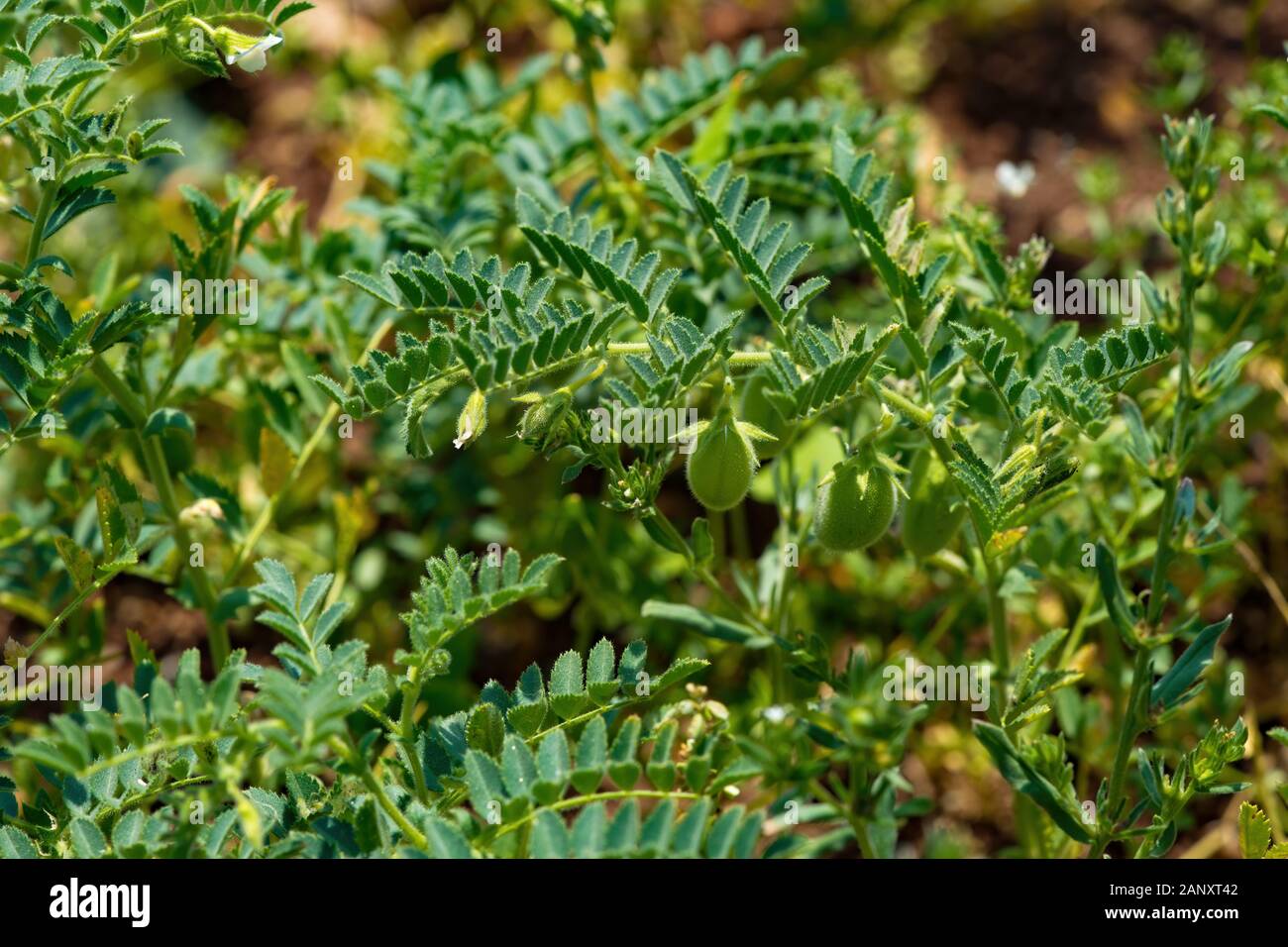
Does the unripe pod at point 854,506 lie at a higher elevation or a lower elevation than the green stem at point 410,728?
higher

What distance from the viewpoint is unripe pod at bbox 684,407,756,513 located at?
1.48 meters

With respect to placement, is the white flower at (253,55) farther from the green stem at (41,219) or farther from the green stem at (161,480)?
the green stem at (161,480)

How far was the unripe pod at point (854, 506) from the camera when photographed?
59.9 inches

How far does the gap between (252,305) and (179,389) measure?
18 centimetres

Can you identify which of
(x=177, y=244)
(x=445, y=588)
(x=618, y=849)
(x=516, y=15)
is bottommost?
(x=618, y=849)

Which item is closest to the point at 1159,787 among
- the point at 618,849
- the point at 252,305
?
the point at 618,849

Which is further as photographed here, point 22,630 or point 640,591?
point 22,630

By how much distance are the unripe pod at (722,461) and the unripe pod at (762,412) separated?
0.12m

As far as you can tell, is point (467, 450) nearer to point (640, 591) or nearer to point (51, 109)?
point (640, 591)

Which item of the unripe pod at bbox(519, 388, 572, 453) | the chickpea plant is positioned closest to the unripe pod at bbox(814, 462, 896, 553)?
the chickpea plant

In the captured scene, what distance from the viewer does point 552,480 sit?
101 inches

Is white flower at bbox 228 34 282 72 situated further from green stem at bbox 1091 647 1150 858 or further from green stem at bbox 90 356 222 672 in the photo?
green stem at bbox 1091 647 1150 858

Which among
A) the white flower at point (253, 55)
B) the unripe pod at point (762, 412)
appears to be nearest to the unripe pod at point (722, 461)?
the unripe pod at point (762, 412)

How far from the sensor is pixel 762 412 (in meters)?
1.69
